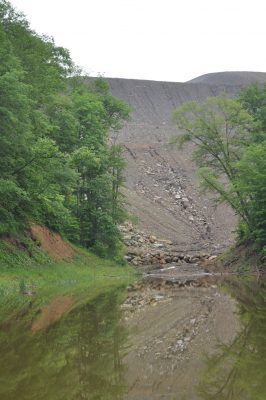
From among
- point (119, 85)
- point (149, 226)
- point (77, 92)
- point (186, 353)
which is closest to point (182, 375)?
point (186, 353)

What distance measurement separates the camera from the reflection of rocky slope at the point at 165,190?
58947 millimetres

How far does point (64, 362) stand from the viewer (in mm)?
7496

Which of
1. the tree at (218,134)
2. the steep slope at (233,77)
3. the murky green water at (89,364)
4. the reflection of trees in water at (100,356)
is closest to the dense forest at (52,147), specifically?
the tree at (218,134)

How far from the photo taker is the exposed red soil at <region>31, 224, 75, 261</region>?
93.1 feet

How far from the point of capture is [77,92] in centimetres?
4088

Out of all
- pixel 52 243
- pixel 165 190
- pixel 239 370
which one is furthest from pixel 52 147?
pixel 165 190

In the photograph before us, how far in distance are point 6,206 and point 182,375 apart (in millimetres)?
19034

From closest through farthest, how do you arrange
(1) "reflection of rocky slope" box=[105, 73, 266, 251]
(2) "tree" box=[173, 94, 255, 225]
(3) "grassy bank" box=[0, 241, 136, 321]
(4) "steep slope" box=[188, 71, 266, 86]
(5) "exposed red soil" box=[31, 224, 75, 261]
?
(3) "grassy bank" box=[0, 241, 136, 321] → (5) "exposed red soil" box=[31, 224, 75, 261] → (2) "tree" box=[173, 94, 255, 225] → (1) "reflection of rocky slope" box=[105, 73, 266, 251] → (4) "steep slope" box=[188, 71, 266, 86]

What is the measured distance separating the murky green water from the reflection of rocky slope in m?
32.0

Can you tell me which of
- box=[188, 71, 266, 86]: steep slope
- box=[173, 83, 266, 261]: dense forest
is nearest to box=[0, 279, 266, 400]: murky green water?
box=[173, 83, 266, 261]: dense forest

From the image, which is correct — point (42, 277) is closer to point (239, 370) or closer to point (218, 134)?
point (239, 370)

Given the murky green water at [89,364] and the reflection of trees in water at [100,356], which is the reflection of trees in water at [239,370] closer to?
the murky green water at [89,364]

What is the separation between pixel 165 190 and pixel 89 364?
217ft

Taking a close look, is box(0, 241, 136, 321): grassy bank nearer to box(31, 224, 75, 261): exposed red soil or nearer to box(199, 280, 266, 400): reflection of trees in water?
box(31, 224, 75, 261): exposed red soil
